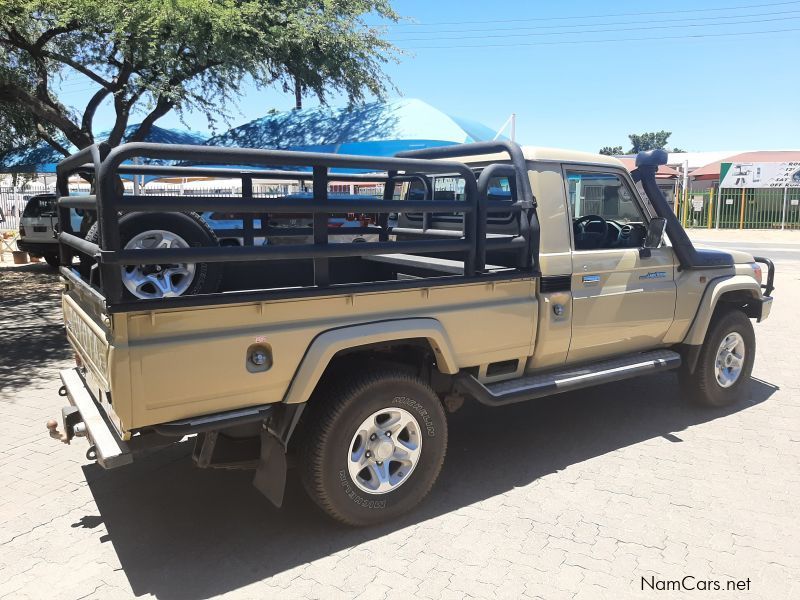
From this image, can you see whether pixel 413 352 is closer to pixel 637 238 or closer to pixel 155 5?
pixel 637 238

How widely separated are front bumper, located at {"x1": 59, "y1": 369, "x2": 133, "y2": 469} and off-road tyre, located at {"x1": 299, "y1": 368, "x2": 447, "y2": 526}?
0.88 metres

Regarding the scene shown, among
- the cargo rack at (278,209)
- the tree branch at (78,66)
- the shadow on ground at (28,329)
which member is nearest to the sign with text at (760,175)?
the tree branch at (78,66)

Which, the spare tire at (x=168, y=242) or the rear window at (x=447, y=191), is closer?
the spare tire at (x=168, y=242)

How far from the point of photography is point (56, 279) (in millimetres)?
13438

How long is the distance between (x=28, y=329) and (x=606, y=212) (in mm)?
7556

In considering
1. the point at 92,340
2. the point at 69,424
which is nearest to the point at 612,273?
the point at 92,340

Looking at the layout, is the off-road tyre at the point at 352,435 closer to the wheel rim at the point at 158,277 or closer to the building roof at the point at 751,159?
the wheel rim at the point at 158,277

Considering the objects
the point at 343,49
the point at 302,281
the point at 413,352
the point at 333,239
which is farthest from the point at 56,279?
the point at 413,352

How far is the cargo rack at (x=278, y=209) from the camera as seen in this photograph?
8.73ft

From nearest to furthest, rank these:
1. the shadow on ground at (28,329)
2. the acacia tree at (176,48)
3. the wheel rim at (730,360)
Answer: the wheel rim at (730,360) → the shadow on ground at (28,329) → the acacia tree at (176,48)

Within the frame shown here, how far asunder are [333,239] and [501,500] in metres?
3.35

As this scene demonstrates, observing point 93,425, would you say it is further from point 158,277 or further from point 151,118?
point 151,118

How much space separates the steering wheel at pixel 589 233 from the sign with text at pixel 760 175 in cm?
2855

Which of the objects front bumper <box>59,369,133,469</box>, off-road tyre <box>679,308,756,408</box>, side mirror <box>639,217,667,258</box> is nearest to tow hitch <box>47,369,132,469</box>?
front bumper <box>59,369,133,469</box>
